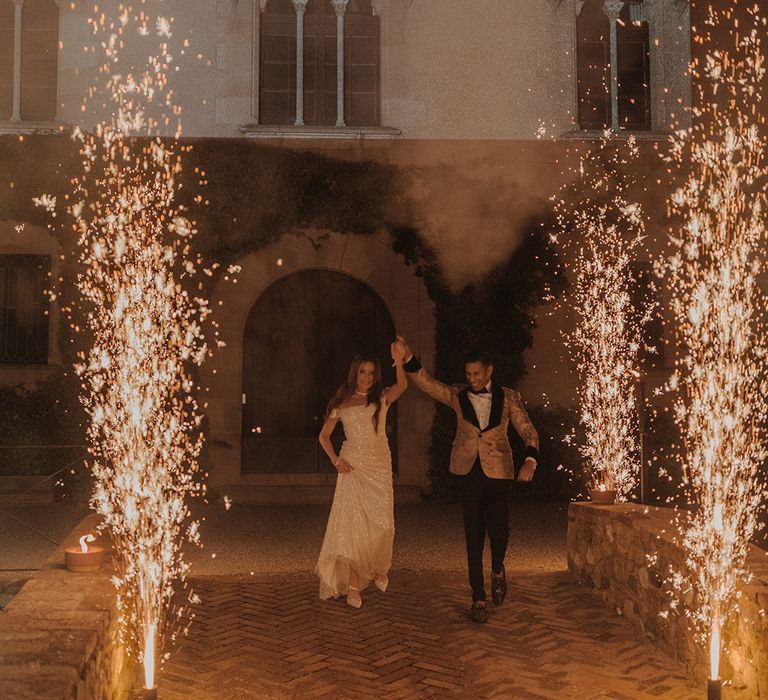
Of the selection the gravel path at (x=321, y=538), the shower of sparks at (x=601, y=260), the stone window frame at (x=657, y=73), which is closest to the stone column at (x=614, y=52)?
the stone window frame at (x=657, y=73)

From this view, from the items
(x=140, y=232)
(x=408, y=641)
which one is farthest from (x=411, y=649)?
(x=140, y=232)

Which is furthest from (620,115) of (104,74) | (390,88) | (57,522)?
(57,522)

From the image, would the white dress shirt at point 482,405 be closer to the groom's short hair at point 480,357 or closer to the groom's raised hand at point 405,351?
the groom's short hair at point 480,357

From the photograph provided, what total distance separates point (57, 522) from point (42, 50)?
271 inches

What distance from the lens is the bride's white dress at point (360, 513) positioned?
6.49 meters

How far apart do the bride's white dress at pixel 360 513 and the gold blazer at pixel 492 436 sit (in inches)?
23.3

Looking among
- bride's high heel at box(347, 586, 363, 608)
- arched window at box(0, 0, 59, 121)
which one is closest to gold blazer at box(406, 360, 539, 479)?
bride's high heel at box(347, 586, 363, 608)

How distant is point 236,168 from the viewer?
487 inches

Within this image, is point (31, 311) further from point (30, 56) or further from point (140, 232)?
point (30, 56)

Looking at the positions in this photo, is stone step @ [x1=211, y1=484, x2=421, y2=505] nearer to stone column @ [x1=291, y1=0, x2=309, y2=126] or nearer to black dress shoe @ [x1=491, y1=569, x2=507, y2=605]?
stone column @ [x1=291, y1=0, x2=309, y2=126]

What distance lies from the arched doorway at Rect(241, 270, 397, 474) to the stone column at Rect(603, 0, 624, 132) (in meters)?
4.43

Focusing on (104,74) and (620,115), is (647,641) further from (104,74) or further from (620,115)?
(104,74)

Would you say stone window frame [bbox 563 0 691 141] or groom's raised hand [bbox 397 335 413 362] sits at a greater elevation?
stone window frame [bbox 563 0 691 141]

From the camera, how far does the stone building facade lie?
12.6m
